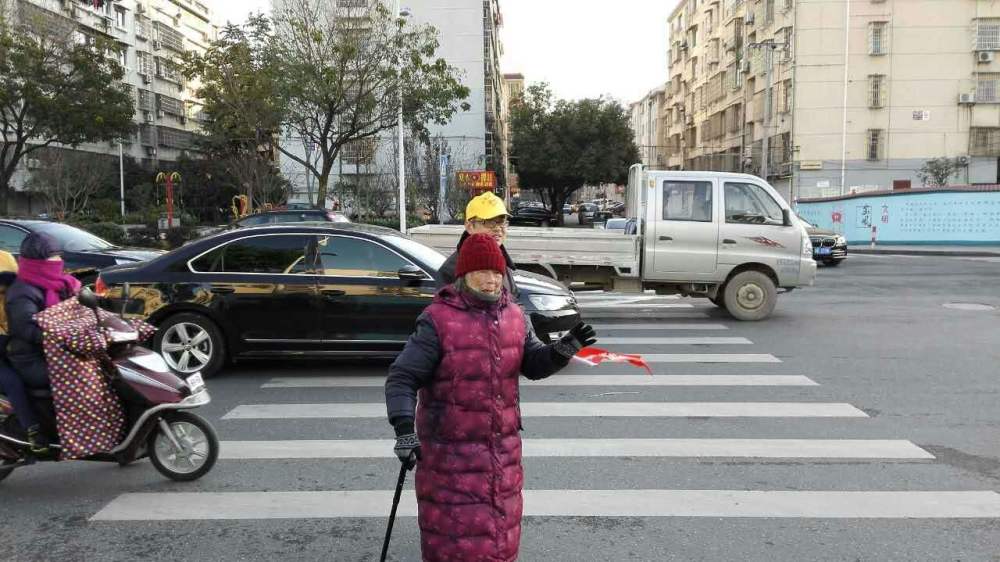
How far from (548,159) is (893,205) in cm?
2328

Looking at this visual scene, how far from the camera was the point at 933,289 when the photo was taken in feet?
51.8

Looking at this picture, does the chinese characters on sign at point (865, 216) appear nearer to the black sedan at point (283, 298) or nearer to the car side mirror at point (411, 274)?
the black sedan at point (283, 298)

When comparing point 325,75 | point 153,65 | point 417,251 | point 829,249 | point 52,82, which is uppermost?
point 153,65

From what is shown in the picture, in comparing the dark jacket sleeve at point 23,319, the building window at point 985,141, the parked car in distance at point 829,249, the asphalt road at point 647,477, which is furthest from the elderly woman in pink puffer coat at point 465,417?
the building window at point 985,141

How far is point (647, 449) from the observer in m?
5.63

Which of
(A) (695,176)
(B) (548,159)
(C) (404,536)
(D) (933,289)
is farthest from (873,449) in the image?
(B) (548,159)

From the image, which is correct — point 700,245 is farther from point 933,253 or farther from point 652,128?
point 652,128

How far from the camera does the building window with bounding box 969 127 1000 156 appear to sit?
4066cm

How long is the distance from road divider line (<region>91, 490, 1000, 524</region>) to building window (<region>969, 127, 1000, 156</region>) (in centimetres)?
4272

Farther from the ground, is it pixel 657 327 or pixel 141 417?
pixel 141 417

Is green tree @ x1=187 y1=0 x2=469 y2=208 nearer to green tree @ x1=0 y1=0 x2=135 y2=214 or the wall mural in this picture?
green tree @ x1=0 y1=0 x2=135 y2=214

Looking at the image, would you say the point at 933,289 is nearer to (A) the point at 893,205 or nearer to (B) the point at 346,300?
(B) the point at 346,300

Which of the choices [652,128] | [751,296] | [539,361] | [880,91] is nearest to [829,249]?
[751,296]

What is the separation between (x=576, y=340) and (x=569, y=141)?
157 feet
